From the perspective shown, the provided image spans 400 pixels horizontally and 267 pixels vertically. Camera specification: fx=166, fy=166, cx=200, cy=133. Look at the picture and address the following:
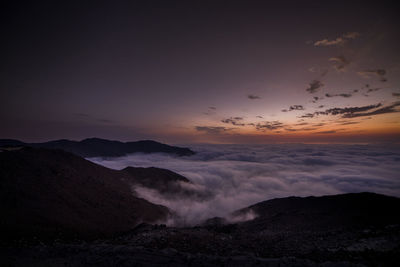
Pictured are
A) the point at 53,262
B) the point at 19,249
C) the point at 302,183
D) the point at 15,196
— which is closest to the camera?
the point at 53,262

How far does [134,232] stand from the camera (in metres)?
16.9

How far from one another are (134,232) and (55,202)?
12125 mm

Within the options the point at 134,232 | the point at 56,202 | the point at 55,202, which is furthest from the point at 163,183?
the point at 134,232

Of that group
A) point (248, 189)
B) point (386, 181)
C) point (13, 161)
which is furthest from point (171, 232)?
point (248, 189)

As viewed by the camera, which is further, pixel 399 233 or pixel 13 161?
pixel 13 161

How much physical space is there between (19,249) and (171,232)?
9786mm

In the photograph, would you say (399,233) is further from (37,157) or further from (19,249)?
(37,157)

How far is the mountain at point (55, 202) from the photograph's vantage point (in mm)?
15219

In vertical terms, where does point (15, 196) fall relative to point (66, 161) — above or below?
below

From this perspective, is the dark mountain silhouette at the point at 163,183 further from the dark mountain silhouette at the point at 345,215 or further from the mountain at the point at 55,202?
the dark mountain silhouette at the point at 345,215

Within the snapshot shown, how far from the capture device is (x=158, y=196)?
6206 cm

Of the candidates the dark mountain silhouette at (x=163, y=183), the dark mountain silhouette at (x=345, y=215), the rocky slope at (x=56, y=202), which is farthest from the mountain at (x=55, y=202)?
Answer: the dark mountain silhouette at (x=163, y=183)

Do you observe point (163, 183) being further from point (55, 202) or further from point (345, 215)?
point (345, 215)

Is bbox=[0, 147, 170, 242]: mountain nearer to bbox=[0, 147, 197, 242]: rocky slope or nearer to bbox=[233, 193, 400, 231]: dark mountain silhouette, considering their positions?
bbox=[0, 147, 197, 242]: rocky slope
